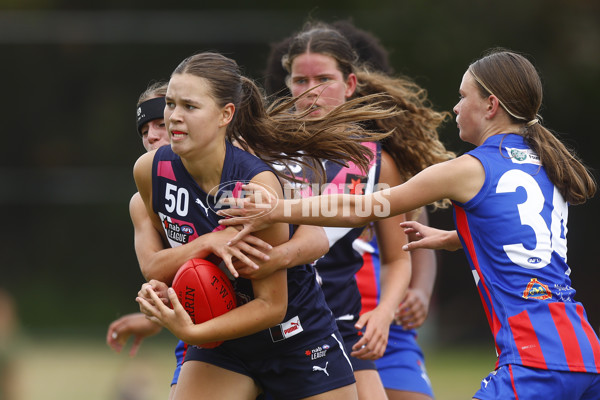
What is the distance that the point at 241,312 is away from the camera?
10.4ft

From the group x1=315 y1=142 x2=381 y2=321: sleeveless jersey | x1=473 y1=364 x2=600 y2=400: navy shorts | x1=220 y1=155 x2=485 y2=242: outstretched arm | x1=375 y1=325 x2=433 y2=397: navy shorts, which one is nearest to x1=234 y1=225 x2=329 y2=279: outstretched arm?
x1=220 y1=155 x2=485 y2=242: outstretched arm

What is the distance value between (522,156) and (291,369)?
117 cm

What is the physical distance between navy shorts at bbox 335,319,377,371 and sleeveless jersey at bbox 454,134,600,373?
89 cm

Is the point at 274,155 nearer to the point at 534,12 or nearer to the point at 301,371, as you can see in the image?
the point at 301,371

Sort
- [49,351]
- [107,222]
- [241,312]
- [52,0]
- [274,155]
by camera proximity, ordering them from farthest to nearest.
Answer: [52,0]
[107,222]
[49,351]
[274,155]
[241,312]

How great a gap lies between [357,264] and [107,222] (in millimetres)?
11412

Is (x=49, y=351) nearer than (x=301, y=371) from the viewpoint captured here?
No

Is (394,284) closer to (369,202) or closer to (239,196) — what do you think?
(369,202)

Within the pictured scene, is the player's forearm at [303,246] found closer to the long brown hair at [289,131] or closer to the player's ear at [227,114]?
the long brown hair at [289,131]

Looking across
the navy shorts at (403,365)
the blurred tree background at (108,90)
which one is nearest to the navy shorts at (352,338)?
the navy shorts at (403,365)

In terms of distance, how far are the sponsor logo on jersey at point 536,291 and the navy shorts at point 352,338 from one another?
42.2 inches

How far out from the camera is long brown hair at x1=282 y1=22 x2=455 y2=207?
4.36m

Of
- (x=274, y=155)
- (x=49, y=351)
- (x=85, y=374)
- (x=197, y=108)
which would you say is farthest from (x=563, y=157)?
(x=49, y=351)

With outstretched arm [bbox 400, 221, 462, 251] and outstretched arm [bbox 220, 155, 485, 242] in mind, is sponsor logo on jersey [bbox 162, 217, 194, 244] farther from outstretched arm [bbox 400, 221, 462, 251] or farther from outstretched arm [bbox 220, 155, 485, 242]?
outstretched arm [bbox 400, 221, 462, 251]
